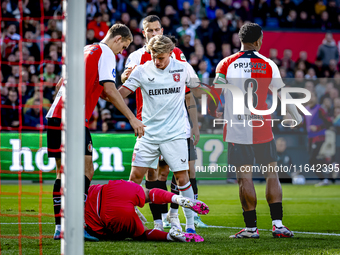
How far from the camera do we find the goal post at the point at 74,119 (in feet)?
9.29

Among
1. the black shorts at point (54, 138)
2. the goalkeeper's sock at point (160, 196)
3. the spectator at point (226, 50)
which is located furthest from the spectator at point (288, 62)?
the black shorts at point (54, 138)

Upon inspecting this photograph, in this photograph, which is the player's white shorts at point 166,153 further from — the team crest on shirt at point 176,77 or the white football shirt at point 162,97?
the team crest on shirt at point 176,77

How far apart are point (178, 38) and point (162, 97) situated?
8793 millimetres

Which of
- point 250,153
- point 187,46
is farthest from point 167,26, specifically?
Answer: point 250,153

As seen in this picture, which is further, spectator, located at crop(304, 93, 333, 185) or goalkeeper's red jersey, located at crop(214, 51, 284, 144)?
spectator, located at crop(304, 93, 333, 185)

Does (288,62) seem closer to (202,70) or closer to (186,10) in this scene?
(202,70)

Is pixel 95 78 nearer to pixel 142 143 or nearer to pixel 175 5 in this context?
pixel 142 143

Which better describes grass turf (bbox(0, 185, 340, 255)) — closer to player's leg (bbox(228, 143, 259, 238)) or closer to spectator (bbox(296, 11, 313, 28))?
player's leg (bbox(228, 143, 259, 238))

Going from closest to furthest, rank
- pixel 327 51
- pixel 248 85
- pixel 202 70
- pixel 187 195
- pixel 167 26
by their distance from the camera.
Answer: pixel 187 195, pixel 248 85, pixel 202 70, pixel 167 26, pixel 327 51

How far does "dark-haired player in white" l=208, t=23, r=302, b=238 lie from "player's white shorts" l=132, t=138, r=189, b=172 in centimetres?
62

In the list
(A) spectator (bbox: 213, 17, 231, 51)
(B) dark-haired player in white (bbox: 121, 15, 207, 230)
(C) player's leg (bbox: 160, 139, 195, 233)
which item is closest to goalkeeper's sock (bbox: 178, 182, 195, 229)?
(C) player's leg (bbox: 160, 139, 195, 233)

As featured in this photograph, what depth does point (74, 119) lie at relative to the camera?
2867mm

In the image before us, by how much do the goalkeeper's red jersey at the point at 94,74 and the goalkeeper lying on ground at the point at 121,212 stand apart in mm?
759

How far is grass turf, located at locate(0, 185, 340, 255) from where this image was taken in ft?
13.9
